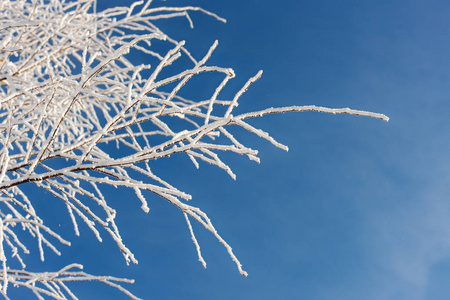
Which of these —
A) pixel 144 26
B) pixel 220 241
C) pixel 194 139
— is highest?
pixel 144 26

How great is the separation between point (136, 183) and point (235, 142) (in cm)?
48

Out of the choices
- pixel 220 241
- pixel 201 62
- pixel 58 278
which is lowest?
pixel 58 278

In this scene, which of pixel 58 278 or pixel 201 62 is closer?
pixel 201 62

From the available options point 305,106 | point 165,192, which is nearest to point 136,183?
point 165,192

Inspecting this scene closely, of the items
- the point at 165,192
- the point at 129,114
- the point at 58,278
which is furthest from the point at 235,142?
the point at 58,278

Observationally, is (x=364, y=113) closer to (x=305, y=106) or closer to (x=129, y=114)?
(x=305, y=106)

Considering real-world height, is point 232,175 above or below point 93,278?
above

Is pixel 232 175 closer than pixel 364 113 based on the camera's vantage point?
No

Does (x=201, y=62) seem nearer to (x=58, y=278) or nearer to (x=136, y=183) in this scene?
(x=136, y=183)

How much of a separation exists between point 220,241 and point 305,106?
0.72 meters

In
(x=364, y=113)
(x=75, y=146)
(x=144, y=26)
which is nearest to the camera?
(x=364, y=113)

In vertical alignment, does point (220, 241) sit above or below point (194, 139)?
below

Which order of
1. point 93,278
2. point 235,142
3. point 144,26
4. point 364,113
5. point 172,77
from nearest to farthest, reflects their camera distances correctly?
point 364,113 < point 172,77 < point 235,142 < point 93,278 < point 144,26

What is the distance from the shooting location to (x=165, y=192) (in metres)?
1.76
